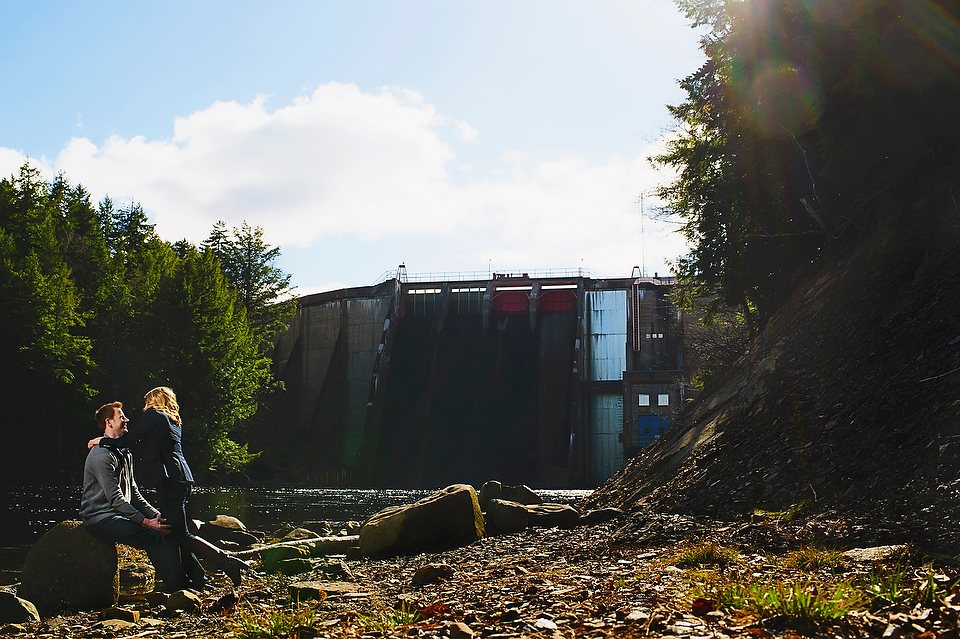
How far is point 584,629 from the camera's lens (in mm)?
4730

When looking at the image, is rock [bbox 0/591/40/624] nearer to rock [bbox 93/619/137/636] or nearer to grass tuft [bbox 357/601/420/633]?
rock [bbox 93/619/137/636]

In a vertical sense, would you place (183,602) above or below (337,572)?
above

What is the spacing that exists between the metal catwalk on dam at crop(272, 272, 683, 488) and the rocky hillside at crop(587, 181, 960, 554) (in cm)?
2655

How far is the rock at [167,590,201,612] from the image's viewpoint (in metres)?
7.53

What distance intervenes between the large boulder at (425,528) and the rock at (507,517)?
2133mm

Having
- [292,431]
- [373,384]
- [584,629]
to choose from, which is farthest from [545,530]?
[292,431]

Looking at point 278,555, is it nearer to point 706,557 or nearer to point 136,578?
point 136,578

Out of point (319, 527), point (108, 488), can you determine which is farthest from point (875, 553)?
point (319, 527)

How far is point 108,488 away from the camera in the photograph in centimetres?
761

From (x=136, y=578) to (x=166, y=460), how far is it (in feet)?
12.1

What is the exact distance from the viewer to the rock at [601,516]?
48.1 feet

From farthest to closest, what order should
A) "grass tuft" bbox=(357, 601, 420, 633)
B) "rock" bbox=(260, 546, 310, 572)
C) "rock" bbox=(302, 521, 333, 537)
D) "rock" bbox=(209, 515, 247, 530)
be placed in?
"rock" bbox=(302, 521, 333, 537) < "rock" bbox=(209, 515, 247, 530) < "rock" bbox=(260, 546, 310, 572) < "grass tuft" bbox=(357, 601, 420, 633)

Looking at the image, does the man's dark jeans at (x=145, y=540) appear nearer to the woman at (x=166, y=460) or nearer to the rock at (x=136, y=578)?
the woman at (x=166, y=460)

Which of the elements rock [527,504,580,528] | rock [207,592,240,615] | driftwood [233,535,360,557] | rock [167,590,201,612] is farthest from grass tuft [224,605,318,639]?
rock [527,504,580,528]
